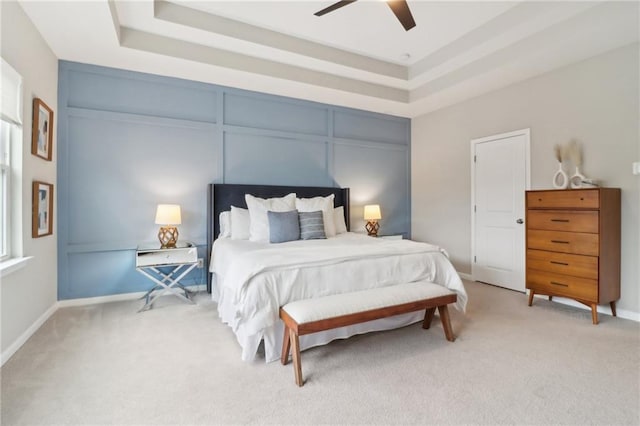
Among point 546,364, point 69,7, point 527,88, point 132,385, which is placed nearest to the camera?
point 132,385

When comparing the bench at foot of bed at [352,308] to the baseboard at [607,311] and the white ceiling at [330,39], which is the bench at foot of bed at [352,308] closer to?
the baseboard at [607,311]

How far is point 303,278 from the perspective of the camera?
2291 millimetres

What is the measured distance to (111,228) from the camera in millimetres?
3545

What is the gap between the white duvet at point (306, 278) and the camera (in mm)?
2143

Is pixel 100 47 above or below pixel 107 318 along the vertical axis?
above

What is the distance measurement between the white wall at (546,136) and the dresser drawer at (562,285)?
50 cm

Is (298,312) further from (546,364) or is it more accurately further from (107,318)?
(107,318)

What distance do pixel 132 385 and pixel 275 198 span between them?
2539 mm

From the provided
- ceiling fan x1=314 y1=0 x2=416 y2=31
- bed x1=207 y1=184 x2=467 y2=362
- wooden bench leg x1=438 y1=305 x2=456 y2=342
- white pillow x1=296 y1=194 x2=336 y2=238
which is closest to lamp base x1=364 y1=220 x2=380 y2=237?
white pillow x1=296 y1=194 x2=336 y2=238

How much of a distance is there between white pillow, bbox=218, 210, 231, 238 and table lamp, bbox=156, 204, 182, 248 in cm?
51

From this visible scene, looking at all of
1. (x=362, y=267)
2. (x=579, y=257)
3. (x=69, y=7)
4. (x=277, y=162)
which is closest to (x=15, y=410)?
(x=362, y=267)

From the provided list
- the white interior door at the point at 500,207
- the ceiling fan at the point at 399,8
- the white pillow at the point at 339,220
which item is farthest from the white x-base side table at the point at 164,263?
the white interior door at the point at 500,207

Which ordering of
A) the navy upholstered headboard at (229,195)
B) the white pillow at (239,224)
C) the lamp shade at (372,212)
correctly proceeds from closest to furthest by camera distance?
the white pillow at (239,224), the navy upholstered headboard at (229,195), the lamp shade at (372,212)

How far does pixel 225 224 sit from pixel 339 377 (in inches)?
94.7
